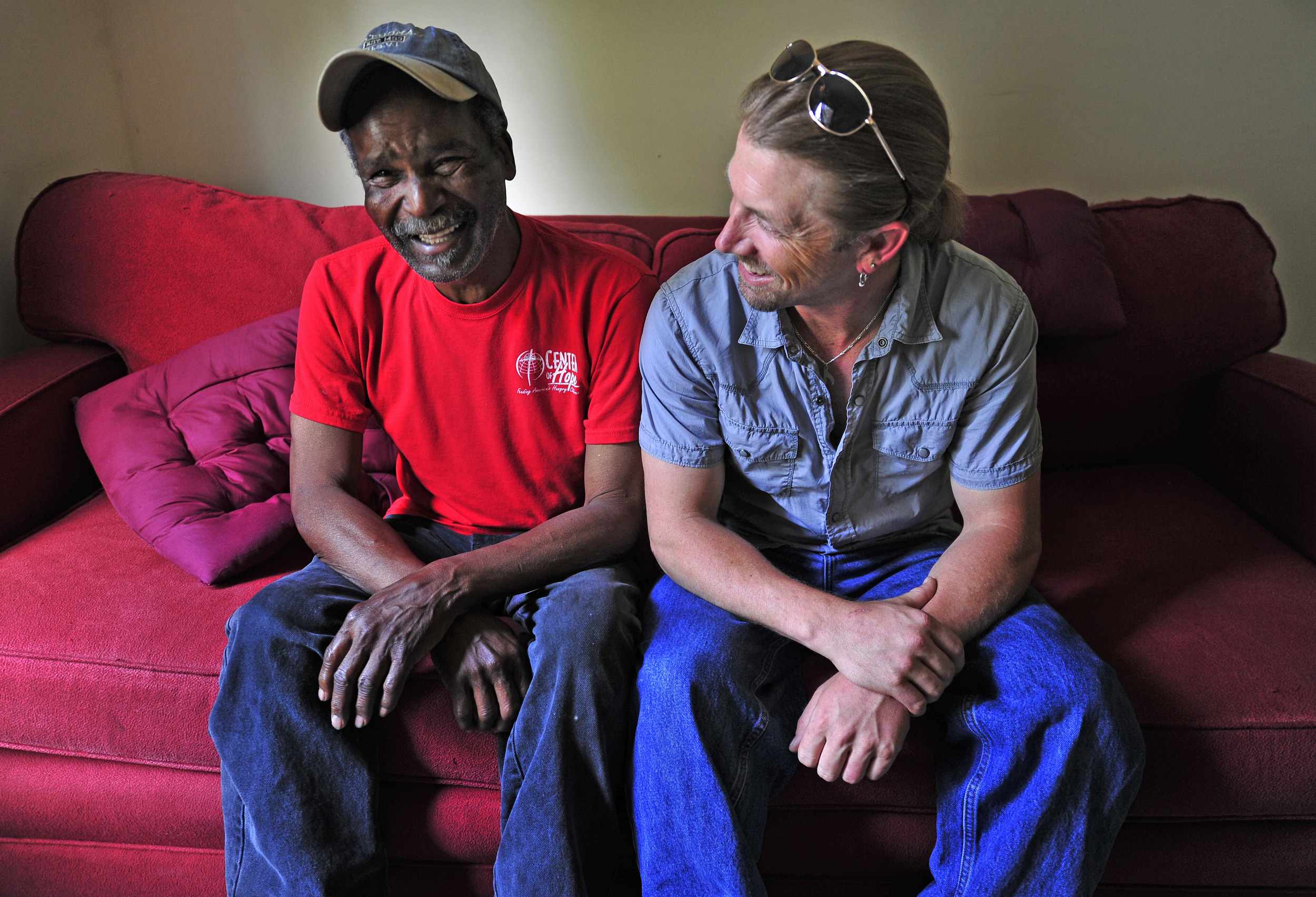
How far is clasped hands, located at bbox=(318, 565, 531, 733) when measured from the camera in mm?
1110

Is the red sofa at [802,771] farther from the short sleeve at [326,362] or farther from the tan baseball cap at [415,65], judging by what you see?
the tan baseball cap at [415,65]

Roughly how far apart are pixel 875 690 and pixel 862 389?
0.40 meters

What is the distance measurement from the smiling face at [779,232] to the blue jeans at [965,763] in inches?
17.8

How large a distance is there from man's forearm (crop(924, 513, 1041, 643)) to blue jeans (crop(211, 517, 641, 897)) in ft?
1.39

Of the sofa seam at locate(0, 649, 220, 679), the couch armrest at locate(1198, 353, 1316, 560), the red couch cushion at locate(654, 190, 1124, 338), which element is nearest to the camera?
the sofa seam at locate(0, 649, 220, 679)

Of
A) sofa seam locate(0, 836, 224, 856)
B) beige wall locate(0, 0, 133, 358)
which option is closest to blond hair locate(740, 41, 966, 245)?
sofa seam locate(0, 836, 224, 856)

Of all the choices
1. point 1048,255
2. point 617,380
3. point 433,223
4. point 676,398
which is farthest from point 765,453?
point 1048,255

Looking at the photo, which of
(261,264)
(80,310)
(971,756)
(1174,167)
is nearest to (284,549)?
(261,264)

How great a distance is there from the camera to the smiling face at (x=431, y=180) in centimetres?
120

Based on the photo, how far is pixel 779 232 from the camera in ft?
3.51

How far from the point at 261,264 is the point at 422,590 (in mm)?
888

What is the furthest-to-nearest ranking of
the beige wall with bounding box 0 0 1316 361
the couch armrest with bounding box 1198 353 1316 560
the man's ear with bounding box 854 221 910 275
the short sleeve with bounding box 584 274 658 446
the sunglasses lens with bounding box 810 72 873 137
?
the beige wall with bounding box 0 0 1316 361
the couch armrest with bounding box 1198 353 1316 560
the short sleeve with bounding box 584 274 658 446
the man's ear with bounding box 854 221 910 275
the sunglasses lens with bounding box 810 72 873 137

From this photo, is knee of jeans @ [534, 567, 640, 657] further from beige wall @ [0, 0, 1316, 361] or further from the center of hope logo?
beige wall @ [0, 0, 1316, 361]

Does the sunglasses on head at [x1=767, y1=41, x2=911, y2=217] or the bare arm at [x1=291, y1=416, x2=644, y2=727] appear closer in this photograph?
the sunglasses on head at [x1=767, y1=41, x2=911, y2=217]
